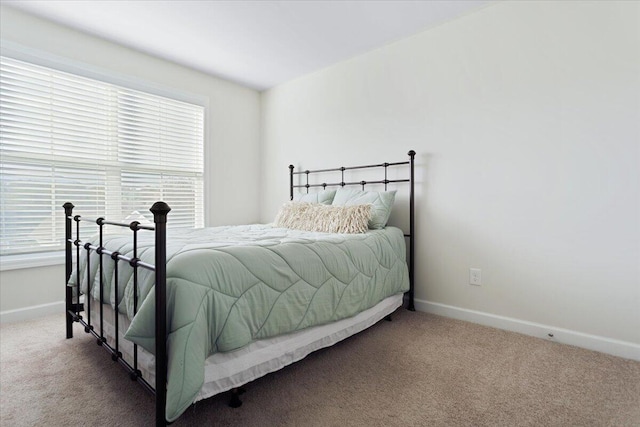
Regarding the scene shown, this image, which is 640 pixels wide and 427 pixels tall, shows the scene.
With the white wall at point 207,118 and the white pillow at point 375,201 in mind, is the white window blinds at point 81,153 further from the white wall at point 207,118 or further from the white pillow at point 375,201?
the white pillow at point 375,201

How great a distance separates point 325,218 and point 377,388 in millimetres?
1226

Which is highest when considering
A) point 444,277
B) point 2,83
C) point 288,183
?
point 2,83

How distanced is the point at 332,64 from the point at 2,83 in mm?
2619

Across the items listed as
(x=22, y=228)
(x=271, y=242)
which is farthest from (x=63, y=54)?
(x=271, y=242)

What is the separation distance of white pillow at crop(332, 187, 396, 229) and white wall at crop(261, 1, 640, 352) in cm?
29

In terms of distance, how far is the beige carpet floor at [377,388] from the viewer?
132 centimetres

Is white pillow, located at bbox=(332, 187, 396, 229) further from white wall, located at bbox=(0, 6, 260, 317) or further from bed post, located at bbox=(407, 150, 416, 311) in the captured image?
white wall, located at bbox=(0, 6, 260, 317)

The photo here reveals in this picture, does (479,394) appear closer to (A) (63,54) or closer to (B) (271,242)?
(B) (271,242)

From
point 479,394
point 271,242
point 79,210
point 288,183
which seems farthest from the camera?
point 288,183

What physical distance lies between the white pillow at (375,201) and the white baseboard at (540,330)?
78cm

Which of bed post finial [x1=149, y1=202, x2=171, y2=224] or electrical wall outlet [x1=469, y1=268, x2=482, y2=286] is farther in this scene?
electrical wall outlet [x1=469, y1=268, x2=482, y2=286]

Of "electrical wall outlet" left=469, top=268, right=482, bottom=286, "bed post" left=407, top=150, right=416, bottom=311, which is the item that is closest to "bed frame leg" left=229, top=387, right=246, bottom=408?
"bed post" left=407, top=150, right=416, bottom=311

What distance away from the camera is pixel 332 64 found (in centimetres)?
326

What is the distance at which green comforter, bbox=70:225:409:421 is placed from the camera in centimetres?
112
